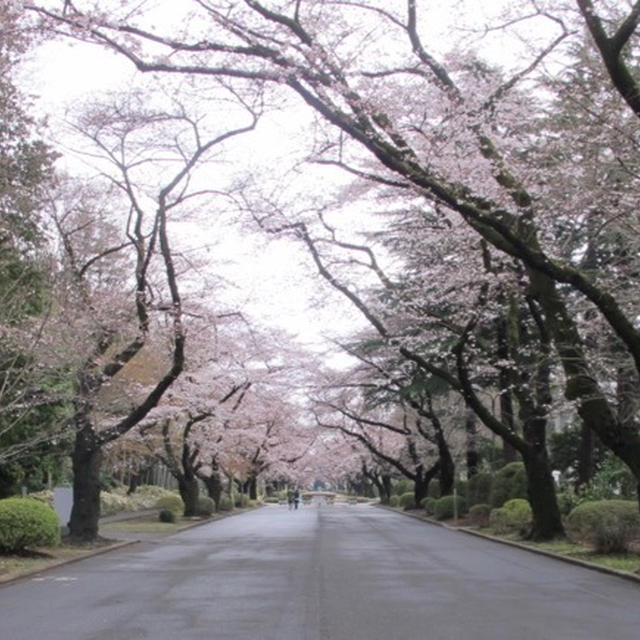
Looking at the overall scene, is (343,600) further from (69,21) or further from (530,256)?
(69,21)

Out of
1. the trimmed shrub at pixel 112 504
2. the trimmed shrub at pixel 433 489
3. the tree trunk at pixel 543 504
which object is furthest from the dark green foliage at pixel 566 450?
the trimmed shrub at pixel 112 504

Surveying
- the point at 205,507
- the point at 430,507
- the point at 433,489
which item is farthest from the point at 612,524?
the point at 433,489

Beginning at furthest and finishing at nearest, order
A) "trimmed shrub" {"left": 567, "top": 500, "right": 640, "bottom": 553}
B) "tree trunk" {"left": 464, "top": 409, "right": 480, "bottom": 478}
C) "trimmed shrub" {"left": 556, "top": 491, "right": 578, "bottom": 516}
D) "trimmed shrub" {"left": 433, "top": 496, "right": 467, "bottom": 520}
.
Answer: "tree trunk" {"left": 464, "top": 409, "right": 480, "bottom": 478}
"trimmed shrub" {"left": 433, "top": 496, "right": 467, "bottom": 520}
"trimmed shrub" {"left": 556, "top": 491, "right": 578, "bottom": 516}
"trimmed shrub" {"left": 567, "top": 500, "right": 640, "bottom": 553}

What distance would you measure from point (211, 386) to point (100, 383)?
1560 cm

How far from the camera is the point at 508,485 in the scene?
28141 mm

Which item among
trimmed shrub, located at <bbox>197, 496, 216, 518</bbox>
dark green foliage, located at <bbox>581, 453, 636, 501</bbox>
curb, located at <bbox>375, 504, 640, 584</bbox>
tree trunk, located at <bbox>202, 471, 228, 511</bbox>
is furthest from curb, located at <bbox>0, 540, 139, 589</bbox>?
tree trunk, located at <bbox>202, 471, 228, 511</bbox>

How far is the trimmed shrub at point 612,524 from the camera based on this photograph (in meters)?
16.2

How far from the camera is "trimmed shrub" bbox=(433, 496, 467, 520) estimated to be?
34375 mm

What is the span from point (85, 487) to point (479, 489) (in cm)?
1668

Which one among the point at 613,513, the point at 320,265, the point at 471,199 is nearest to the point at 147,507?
the point at 320,265

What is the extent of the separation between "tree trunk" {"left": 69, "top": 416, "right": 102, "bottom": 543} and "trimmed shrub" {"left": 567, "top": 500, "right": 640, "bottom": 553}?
1224 cm

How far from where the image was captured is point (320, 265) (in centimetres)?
2466

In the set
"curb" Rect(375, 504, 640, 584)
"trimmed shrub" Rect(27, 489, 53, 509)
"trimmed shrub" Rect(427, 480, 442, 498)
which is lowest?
"curb" Rect(375, 504, 640, 584)

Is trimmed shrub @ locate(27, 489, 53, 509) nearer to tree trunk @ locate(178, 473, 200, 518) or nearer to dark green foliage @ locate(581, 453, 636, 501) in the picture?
tree trunk @ locate(178, 473, 200, 518)
